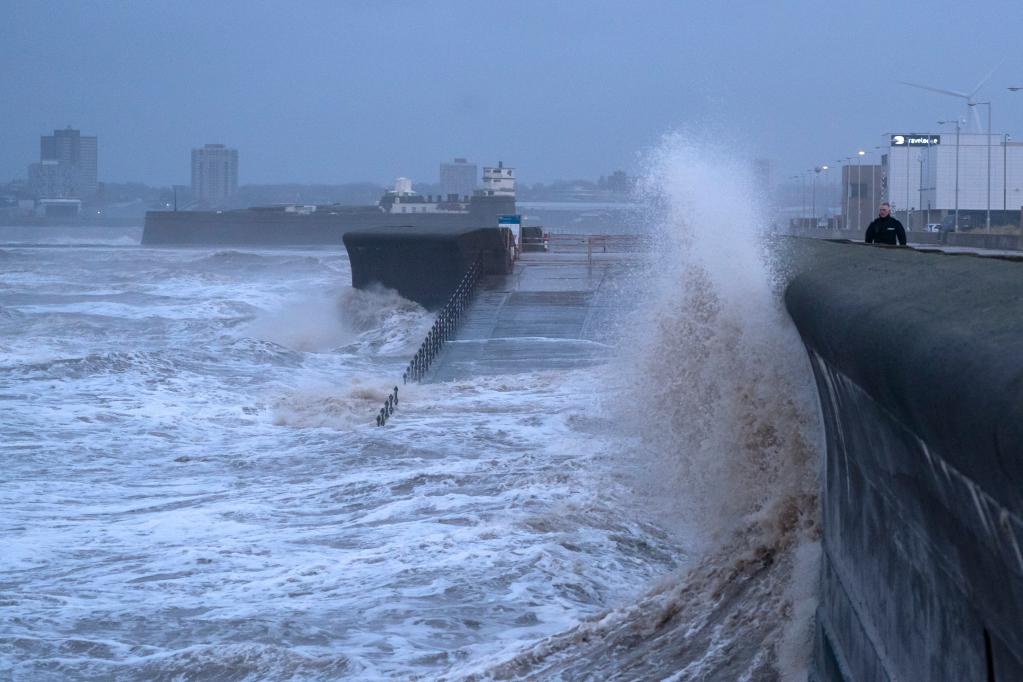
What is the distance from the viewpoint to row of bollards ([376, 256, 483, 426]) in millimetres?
17828

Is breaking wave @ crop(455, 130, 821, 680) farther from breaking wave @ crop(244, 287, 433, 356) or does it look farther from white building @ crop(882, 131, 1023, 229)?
white building @ crop(882, 131, 1023, 229)

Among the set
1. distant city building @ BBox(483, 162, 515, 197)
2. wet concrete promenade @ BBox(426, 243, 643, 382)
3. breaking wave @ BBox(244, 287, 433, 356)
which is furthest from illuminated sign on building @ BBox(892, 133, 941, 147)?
breaking wave @ BBox(244, 287, 433, 356)

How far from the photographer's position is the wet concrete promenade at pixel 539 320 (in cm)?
2209

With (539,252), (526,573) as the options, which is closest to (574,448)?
(526,573)

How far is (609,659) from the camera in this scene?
7.16 m

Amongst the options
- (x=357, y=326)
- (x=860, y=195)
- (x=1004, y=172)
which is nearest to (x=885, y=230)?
(x=357, y=326)

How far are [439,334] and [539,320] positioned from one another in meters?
3.07

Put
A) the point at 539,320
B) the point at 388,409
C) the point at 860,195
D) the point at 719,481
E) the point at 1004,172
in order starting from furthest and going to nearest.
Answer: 1. the point at 860,195
2. the point at 1004,172
3. the point at 539,320
4. the point at 388,409
5. the point at 719,481

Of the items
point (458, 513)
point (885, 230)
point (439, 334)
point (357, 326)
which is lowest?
point (458, 513)

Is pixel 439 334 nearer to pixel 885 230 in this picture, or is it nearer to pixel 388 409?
pixel 388 409

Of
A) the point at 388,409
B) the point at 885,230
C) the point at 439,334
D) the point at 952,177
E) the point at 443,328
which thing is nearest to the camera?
the point at 885,230

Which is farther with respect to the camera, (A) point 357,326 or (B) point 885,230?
(A) point 357,326

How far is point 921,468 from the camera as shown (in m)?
4.04

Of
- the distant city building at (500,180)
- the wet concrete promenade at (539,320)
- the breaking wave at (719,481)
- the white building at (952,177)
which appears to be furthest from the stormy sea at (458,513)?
the distant city building at (500,180)
